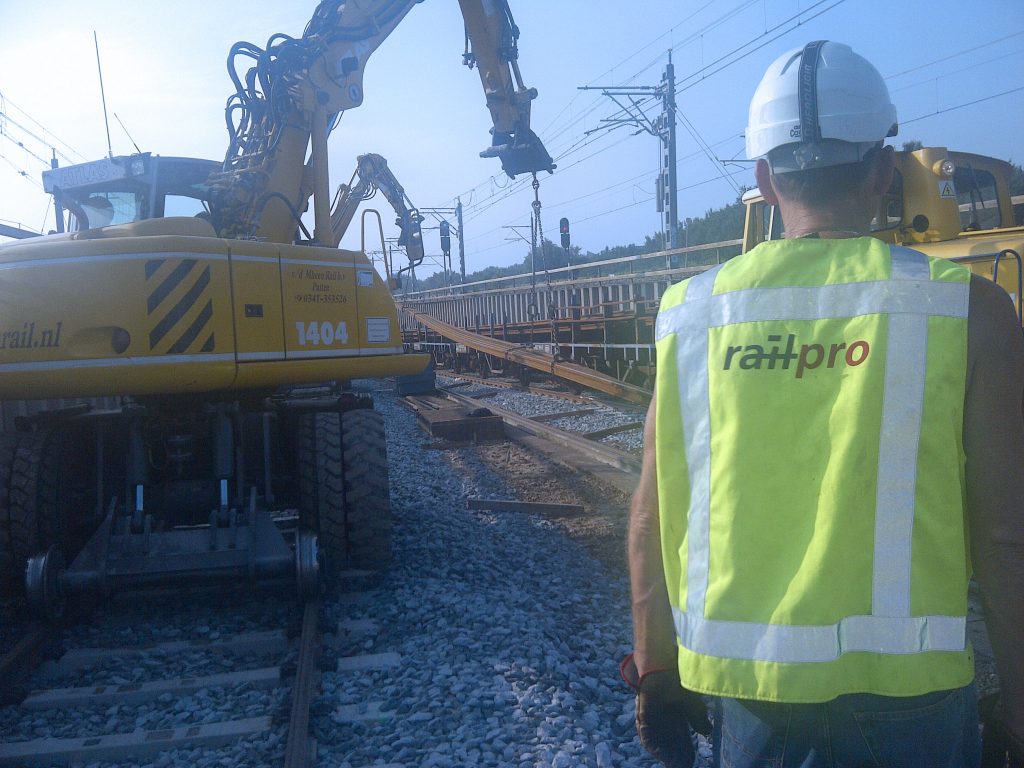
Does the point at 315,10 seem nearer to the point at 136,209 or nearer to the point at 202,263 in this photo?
the point at 136,209

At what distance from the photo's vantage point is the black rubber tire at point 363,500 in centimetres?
592

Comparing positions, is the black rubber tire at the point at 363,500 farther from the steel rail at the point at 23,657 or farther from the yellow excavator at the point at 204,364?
the steel rail at the point at 23,657

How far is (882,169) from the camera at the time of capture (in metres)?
1.69

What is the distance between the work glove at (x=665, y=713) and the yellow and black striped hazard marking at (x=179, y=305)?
3.77m

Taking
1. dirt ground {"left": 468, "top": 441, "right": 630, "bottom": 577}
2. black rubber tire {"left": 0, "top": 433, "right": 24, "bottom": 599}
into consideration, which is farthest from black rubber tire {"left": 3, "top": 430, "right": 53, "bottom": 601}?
dirt ground {"left": 468, "top": 441, "right": 630, "bottom": 577}

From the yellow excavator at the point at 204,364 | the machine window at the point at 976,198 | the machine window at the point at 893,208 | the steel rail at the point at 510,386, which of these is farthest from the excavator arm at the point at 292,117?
the steel rail at the point at 510,386

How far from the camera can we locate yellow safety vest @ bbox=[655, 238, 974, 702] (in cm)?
141

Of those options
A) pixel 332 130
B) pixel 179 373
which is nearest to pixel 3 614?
pixel 179 373

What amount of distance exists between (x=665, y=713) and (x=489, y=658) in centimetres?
272

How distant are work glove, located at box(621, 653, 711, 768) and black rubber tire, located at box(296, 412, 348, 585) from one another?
4295 millimetres

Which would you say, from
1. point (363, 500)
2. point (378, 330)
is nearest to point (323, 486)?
point (363, 500)

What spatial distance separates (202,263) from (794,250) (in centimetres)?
407

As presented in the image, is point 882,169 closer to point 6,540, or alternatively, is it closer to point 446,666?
point 446,666

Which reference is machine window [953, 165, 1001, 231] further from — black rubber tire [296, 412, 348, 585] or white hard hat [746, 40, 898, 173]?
white hard hat [746, 40, 898, 173]
